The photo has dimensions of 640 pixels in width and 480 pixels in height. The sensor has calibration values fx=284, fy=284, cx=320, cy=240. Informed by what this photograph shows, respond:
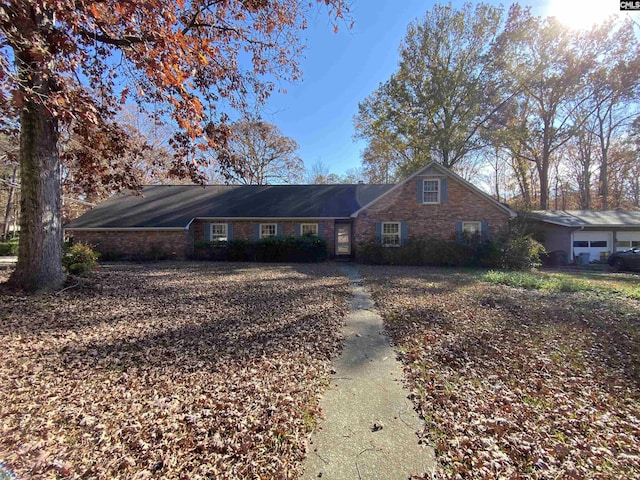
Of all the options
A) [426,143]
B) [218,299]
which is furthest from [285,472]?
[426,143]

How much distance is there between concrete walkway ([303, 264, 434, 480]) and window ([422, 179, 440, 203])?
12.3 m

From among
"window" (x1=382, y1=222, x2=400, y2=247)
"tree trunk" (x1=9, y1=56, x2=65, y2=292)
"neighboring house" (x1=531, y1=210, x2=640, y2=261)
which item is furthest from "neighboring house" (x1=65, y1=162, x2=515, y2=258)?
"tree trunk" (x1=9, y1=56, x2=65, y2=292)

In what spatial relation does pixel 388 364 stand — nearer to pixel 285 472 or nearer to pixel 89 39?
pixel 285 472

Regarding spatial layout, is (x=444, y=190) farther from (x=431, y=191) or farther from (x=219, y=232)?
(x=219, y=232)

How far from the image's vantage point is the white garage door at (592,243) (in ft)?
57.5

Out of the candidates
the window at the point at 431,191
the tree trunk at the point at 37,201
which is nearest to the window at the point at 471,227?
the window at the point at 431,191

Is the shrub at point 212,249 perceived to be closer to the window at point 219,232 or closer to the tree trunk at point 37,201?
the window at point 219,232

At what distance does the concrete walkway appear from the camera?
7.33 feet

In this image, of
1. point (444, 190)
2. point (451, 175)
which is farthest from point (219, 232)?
point (451, 175)

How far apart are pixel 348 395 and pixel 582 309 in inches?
261

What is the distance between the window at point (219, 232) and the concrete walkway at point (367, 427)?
13725 millimetres

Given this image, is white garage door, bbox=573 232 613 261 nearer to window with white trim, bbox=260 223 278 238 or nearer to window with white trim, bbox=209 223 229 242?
window with white trim, bbox=260 223 278 238

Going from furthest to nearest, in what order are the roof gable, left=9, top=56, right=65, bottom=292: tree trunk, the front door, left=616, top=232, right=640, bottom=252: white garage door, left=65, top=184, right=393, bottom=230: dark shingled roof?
left=616, top=232, right=640, bottom=252: white garage door
the front door
left=65, top=184, right=393, bottom=230: dark shingled roof
the roof gable
left=9, top=56, right=65, bottom=292: tree trunk

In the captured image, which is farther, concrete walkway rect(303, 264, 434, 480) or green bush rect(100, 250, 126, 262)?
green bush rect(100, 250, 126, 262)
